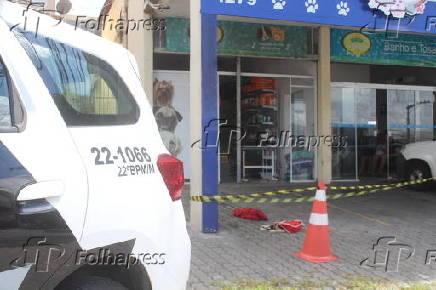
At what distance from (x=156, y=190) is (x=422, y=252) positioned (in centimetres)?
488

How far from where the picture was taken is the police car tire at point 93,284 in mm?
2525

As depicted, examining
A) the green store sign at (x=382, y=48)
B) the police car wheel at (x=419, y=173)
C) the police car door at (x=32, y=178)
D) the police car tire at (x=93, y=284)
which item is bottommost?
the police car wheel at (x=419, y=173)

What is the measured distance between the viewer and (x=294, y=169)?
43.5ft

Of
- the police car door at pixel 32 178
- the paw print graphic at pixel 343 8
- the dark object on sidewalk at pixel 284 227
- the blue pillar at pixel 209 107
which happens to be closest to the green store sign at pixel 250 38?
the blue pillar at pixel 209 107

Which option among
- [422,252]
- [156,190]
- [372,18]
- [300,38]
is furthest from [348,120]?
[156,190]

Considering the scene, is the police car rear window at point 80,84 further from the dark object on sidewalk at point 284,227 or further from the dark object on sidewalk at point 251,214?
the dark object on sidewalk at point 251,214

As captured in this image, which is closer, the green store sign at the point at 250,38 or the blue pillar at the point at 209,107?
the blue pillar at the point at 209,107

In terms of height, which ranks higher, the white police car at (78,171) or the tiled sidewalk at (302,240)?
the white police car at (78,171)

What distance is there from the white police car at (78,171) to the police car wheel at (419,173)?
9564 millimetres

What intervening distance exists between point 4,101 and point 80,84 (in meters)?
0.44

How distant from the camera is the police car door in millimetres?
2266

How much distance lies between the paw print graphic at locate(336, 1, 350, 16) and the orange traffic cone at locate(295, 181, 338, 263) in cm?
275

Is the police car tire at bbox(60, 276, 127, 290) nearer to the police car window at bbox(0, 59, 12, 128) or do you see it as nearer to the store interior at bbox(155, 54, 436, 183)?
the police car window at bbox(0, 59, 12, 128)

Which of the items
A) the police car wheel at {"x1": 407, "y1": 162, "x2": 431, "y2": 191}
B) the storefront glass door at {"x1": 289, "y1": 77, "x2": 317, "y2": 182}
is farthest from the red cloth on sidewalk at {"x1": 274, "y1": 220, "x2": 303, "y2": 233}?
the storefront glass door at {"x1": 289, "y1": 77, "x2": 317, "y2": 182}
